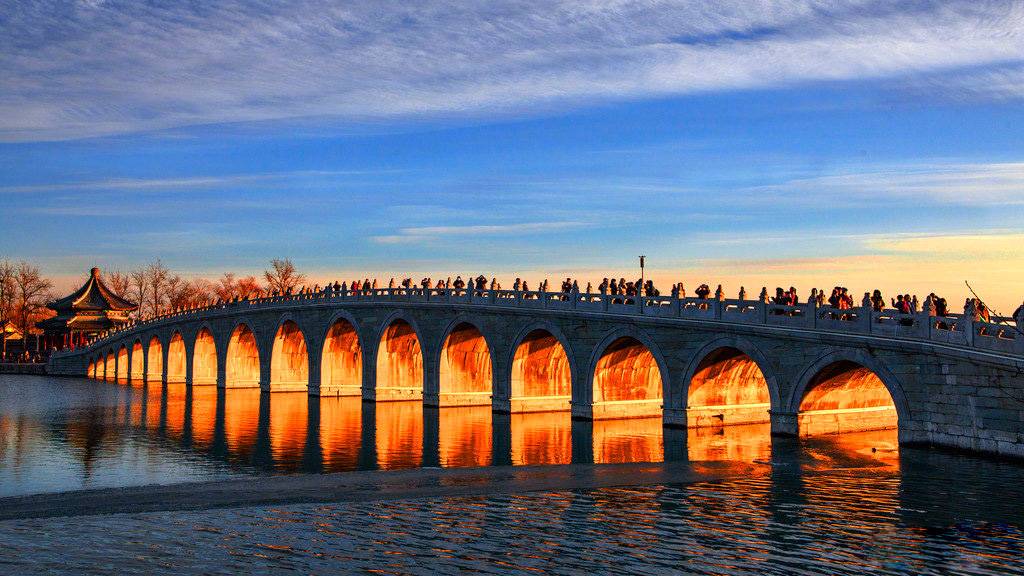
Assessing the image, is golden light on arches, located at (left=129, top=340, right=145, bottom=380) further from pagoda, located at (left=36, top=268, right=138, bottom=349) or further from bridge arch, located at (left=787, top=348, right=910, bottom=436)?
bridge arch, located at (left=787, top=348, right=910, bottom=436)

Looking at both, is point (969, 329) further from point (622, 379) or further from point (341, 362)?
point (341, 362)

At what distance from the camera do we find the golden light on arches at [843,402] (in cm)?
2603

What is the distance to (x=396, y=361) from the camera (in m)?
45.3

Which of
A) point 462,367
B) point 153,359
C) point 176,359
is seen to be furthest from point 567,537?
point 153,359

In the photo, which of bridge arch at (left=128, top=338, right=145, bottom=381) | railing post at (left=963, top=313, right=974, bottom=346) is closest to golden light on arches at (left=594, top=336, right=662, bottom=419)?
railing post at (left=963, top=313, right=974, bottom=346)

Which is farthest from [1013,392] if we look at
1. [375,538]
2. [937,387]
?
[375,538]

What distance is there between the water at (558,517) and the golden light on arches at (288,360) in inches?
999

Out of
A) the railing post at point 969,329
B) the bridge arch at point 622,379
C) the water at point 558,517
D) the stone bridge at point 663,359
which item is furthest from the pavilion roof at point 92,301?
the railing post at point 969,329

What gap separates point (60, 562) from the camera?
12219 mm

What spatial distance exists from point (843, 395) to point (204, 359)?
49.9 metres

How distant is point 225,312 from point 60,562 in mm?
49651

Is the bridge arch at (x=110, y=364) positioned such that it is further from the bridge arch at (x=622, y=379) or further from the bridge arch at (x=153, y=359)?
the bridge arch at (x=622, y=379)

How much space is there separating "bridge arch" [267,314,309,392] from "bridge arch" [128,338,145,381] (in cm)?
2666

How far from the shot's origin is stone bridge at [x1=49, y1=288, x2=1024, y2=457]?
2200 centimetres
